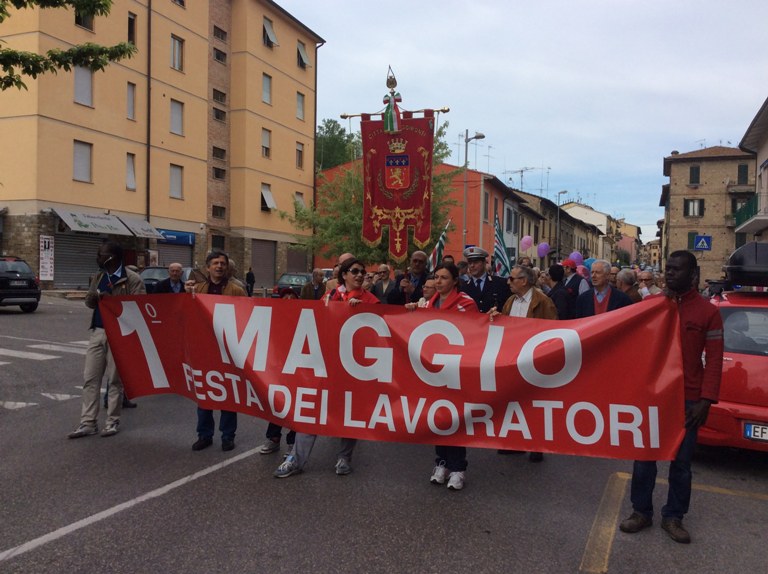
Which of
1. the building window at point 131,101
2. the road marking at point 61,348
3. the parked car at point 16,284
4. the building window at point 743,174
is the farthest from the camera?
the building window at point 743,174

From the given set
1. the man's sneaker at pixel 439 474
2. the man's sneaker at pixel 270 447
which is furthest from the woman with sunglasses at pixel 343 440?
the man's sneaker at pixel 439 474

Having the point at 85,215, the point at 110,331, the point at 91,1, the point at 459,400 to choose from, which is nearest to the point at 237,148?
the point at 85,215

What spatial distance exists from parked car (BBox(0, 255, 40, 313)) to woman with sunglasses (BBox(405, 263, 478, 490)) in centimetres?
1572

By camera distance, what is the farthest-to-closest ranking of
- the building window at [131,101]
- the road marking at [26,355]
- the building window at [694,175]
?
the building window at [694,175] → the building window at [131,101] → the road marking at [26,355]

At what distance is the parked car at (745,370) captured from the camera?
4898 mm

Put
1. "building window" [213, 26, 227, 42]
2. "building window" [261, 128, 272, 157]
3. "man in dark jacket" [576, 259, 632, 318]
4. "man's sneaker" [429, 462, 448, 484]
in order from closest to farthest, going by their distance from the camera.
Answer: "man's sneaker" [429, 462, 448, 484] → "man in dark jacket" [576, 259, 632, 318] → "building window" [213, 26, 227, 42] → "building window" [261, 128, 272, 157]

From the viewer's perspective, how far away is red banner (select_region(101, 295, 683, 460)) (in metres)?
4.11

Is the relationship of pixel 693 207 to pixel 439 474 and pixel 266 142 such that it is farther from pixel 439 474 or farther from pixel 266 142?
pixel 439 474

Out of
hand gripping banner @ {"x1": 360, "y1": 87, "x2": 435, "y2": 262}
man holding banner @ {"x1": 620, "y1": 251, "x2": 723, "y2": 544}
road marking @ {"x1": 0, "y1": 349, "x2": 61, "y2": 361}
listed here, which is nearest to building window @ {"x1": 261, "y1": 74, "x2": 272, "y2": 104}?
hand gripping banner @ {"x1": 360, "y1": 87, "x2": 435, "y2": 262}

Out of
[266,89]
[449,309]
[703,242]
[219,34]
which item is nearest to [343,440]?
[449,309]

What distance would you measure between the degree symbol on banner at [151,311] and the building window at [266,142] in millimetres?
31295

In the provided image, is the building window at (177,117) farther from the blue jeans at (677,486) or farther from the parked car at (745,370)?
the blue jeans at (677,486)

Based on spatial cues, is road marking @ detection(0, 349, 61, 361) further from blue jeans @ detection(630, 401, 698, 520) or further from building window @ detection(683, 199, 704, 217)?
building window @ detection(683, 199, 704, 217)

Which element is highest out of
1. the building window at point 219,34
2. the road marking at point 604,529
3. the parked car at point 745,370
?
the building window at point 219,34
